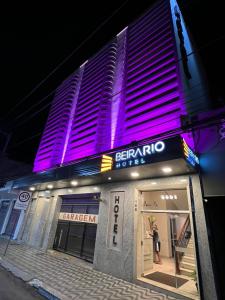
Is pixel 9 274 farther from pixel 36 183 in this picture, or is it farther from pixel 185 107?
pixel 185 107

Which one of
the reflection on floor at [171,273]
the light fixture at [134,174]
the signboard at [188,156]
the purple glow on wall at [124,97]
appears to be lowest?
the reflection on floor at [171,273]

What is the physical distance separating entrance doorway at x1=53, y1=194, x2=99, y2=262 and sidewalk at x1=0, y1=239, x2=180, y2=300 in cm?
80

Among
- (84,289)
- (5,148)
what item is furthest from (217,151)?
(5,148)

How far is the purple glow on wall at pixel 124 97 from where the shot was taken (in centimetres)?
999

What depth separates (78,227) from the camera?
11.0 metres

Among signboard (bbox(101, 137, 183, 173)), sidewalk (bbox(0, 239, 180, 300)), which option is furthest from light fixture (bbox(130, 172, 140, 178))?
sidewalk (bbox(0, 239, 180, 300))

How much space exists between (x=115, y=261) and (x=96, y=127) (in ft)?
29.2

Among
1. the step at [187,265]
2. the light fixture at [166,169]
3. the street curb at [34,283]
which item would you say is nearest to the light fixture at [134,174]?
the light fixture at [166,169]

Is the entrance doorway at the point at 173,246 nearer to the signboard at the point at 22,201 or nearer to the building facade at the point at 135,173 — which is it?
the building facade at the point at 135,173

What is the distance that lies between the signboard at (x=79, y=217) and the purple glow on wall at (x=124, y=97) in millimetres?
4273

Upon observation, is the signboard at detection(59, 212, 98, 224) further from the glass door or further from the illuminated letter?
the illuminated letter

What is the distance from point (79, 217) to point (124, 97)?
8.98 m

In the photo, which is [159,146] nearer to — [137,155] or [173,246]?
[137,155]

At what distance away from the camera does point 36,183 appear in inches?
496
